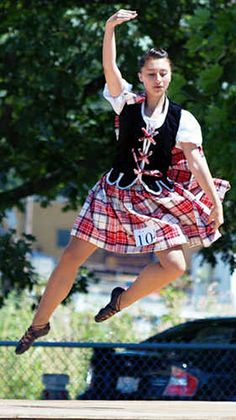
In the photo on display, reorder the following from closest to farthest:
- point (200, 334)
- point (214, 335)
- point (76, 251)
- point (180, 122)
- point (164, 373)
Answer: point (180, 122)
point (76, 251)
point (164, 373)
point (214, 335)
point (200, 334)

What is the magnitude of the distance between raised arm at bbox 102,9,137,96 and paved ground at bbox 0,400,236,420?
1.50m

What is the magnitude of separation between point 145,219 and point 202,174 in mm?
346

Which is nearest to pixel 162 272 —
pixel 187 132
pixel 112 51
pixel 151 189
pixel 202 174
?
pixel 151 189

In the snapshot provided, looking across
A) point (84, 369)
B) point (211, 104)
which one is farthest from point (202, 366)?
point (211, 104)

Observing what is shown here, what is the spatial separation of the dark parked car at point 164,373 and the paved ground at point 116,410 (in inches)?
83.9

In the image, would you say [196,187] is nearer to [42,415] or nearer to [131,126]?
[131,126]

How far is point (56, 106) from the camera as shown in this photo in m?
11.4

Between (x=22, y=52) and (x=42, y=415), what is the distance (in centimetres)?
620

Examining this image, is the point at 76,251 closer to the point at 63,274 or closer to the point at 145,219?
the point at 63,274

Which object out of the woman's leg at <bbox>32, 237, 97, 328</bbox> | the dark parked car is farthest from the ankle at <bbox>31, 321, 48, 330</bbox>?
the dark parked car

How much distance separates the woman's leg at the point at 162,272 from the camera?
5.70 meters

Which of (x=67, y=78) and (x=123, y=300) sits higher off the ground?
(x=67, y=78)

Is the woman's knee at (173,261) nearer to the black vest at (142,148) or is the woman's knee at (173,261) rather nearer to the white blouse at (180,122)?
the black vest at (142,148)

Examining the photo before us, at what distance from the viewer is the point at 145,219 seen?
5.70 meters
